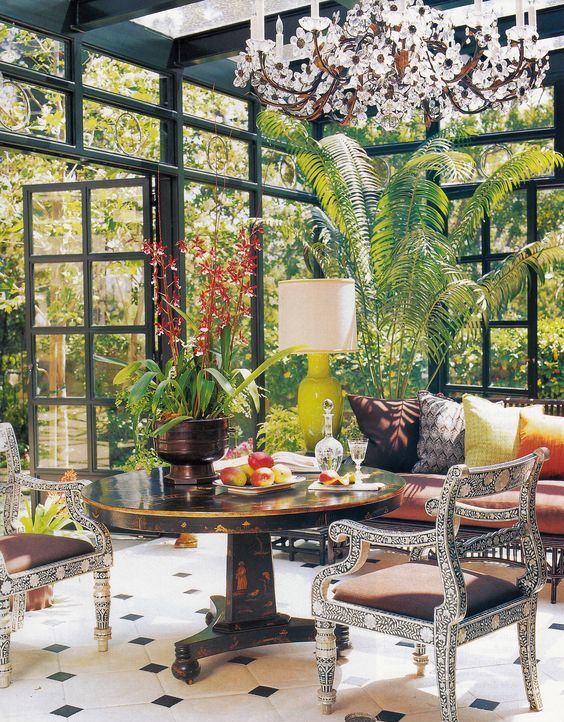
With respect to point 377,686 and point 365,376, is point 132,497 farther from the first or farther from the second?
point 365,376

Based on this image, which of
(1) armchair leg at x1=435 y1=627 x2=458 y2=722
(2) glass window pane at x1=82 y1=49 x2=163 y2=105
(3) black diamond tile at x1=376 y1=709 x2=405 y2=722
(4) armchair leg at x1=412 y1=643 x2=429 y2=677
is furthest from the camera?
(2) glass window pane at x1=82 y1=49 x2=163 y2=105

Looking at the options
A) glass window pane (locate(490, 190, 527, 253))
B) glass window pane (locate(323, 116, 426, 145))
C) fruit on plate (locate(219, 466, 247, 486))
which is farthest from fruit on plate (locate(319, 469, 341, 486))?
glass window pane (locate(323, 116, 426, 145))

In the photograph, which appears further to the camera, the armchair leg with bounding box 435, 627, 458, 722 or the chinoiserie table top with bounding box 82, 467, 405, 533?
the chinoiserie table top with bounding box 82, 467, 405, 533

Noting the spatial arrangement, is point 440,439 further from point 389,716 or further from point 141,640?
point 389,716

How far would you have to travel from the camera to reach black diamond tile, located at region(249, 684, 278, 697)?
3.29 metres

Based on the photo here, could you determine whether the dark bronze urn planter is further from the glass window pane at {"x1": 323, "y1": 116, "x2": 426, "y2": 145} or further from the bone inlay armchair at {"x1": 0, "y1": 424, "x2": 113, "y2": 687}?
the glass window pane at {"x1": 323, "y1": 116, "x2": 426, "y2": 145}

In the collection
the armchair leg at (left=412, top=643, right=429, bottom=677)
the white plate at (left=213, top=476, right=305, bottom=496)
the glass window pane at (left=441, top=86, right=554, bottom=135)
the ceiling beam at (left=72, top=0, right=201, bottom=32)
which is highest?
the ceiling beam at (left=72, top=0, right=201, bottom=32)

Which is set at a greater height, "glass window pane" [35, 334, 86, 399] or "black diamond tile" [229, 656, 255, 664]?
"glass window pane" [35, 334, 86, 399]

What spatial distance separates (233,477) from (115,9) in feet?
9.31

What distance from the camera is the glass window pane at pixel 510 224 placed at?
21.1 feet

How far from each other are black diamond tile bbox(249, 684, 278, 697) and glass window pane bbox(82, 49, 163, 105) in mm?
3523

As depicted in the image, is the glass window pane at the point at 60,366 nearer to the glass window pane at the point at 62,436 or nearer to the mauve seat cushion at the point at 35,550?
the glass window pane at the point at 62,436

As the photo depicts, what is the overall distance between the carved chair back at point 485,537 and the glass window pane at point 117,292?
10.4 ft

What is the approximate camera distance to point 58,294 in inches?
228
